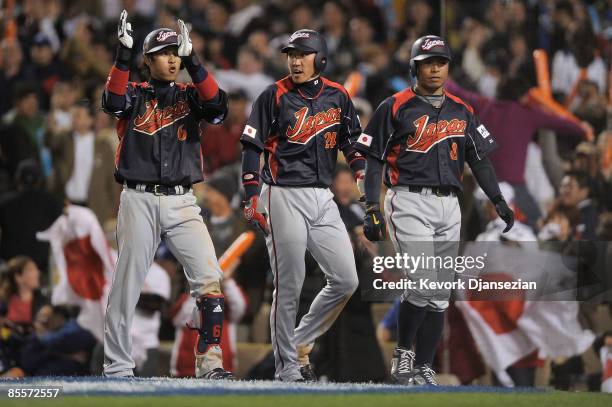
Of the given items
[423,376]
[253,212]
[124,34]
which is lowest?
[423,376]

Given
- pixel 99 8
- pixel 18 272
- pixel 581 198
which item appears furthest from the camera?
pixel 99 8

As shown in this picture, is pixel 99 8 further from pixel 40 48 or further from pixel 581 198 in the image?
pixel 581 198

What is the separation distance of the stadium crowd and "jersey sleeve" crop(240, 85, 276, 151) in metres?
1.52

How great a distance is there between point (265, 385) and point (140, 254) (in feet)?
3.09

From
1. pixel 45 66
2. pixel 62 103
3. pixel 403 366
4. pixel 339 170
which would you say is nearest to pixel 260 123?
pixel 403 366

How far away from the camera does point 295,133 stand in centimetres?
644

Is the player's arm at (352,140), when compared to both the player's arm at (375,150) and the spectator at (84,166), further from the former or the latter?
the spectator at (84,166)

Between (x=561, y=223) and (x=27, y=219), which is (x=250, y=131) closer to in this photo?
(x=561, y=223)

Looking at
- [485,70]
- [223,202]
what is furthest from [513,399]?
[485,70]

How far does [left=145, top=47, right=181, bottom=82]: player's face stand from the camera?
6.31m

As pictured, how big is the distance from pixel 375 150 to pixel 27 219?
3597 mm

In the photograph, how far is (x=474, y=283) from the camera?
7637mm

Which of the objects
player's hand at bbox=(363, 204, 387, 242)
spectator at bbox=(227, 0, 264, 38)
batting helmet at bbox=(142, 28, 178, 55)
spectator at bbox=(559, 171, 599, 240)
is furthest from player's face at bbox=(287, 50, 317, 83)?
spectator at bbox=(227, 0, 264, 38)

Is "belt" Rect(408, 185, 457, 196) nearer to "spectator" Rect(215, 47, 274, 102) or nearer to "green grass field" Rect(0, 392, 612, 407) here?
"green grass field" Rect(0, 392, 612, 407)
